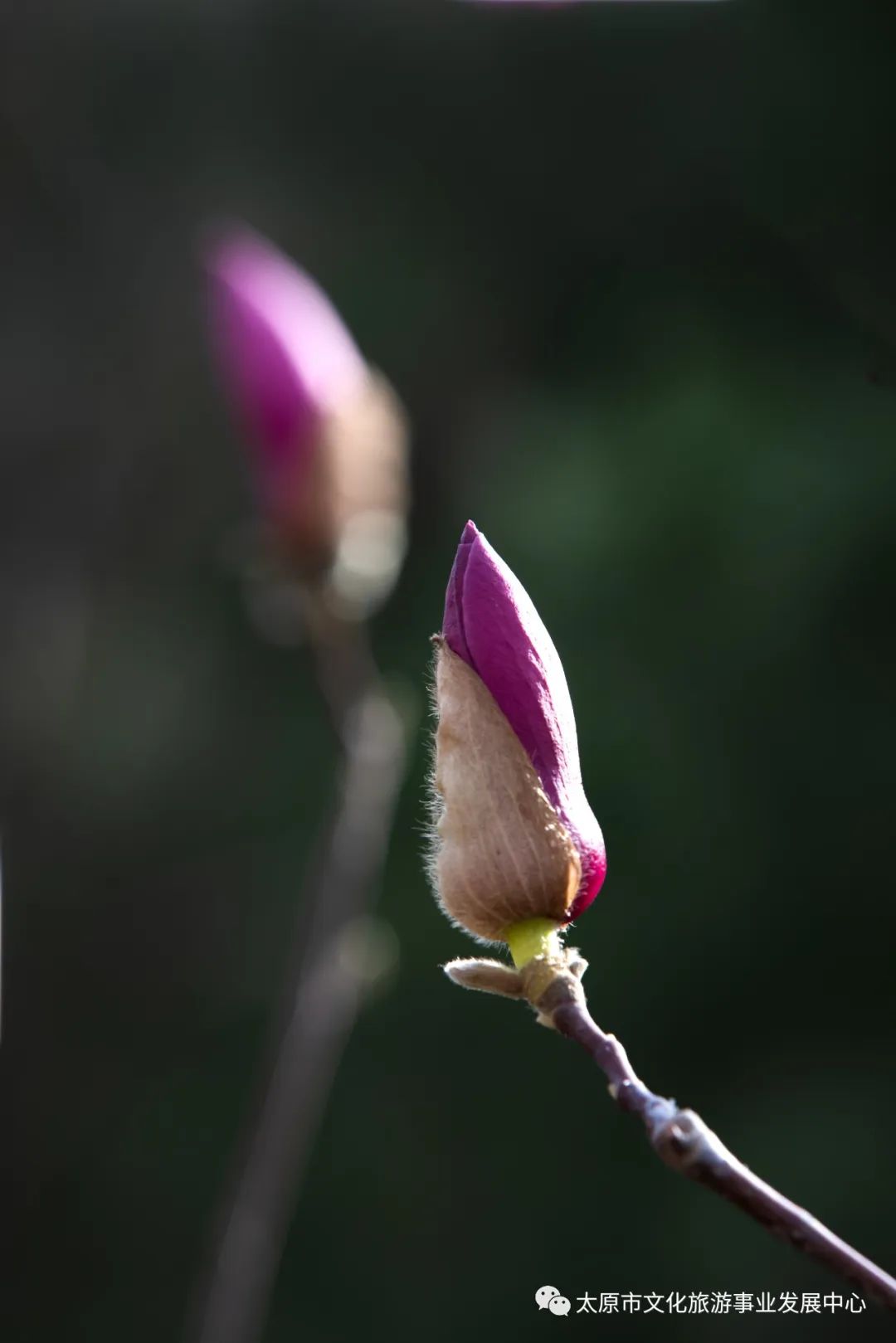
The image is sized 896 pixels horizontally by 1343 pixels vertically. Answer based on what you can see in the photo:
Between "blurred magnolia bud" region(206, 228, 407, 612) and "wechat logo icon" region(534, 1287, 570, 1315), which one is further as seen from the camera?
"blurred magnolia bud" region(206, 228, 407, 612)

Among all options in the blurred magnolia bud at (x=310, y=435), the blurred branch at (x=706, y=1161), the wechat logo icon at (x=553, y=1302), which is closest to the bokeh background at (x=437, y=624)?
the blurred magnolia bud at (x=310, y=435)

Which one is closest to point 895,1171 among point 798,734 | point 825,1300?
point 798,734

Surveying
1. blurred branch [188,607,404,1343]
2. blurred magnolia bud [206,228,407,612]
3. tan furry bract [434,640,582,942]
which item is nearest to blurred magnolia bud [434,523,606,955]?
tan furry bract [434,640,582,942]

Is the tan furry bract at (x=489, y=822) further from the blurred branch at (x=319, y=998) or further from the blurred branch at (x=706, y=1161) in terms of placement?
the blurred branch at (x=319, y=998)

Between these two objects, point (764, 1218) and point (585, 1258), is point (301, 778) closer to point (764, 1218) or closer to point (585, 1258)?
point (585, 1258)

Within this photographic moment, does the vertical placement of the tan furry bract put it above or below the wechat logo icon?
above

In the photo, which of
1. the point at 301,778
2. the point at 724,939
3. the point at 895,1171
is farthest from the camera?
the point at 301,778

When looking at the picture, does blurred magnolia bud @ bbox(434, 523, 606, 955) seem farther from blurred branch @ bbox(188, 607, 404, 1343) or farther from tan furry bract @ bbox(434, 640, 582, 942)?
blurred branch @ bbox(188, 607, 404, 1343)
